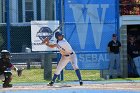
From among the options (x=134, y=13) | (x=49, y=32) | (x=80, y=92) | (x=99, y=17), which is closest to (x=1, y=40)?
(x=49, y=32)

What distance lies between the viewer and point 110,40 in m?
20.8

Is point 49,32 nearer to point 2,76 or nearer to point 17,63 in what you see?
point 2,76

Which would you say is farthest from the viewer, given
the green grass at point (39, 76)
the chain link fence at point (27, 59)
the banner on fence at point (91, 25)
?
the chain link fence at point (27, 59)

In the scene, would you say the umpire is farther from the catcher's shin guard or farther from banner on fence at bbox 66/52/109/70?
the catcher's shin guard

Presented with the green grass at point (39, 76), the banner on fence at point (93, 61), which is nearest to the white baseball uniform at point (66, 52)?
the green grass at point (39, 76)

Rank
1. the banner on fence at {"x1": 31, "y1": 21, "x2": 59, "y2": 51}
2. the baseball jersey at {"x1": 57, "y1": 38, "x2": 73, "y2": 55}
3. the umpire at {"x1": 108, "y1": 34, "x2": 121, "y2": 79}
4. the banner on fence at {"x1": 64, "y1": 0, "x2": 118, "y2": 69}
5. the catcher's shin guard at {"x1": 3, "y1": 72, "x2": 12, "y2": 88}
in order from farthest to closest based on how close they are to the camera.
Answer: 1. the banner on fence at {"x1": 64, "y1": 0, "x2": 118, "y2": 69}
2. the umpire at {"x1": 108, "y1": 34, "x2": 121, "y2": 79}
3. the banner on fence at {"x1": 31, "y1": 21, "x2": 59, "y2": 51}
4. the baseball jersey at {"x1": 57, "y1": 38, "x2": 73, "y2": 55}
5. the catcher's shin guard at {"x1": 3, "y1": 72, "x2": 12, "y2": 88}

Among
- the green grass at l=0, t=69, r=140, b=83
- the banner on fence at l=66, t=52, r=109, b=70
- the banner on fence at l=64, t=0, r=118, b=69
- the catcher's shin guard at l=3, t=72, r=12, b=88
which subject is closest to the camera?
the catcher's shin guard at l=3, t=72, r=12, b=88

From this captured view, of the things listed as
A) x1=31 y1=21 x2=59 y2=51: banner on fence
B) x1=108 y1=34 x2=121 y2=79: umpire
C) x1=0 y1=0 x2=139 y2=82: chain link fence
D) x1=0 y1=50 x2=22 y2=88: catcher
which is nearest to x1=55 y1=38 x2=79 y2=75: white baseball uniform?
x1=0 y1=50 x2=22 y2=88: catcher

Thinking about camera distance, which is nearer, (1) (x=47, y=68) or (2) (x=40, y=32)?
(2) (x=40, y=32)

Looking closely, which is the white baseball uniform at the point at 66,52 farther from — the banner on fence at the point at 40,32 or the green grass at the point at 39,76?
the banner on fence at the point at 40,32

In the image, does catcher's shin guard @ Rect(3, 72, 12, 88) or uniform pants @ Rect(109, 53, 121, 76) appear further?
uniform pants @ Rect(109, 53, 121, 76)

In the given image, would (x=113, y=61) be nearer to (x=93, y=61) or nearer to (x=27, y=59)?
(x=93, y=61)

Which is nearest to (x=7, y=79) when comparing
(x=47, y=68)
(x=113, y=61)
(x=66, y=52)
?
(x=66, y=52)

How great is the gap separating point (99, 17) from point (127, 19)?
178cm
